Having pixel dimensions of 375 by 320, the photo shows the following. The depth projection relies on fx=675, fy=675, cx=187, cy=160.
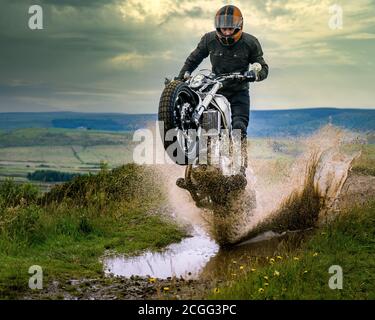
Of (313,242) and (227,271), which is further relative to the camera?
(313,242)

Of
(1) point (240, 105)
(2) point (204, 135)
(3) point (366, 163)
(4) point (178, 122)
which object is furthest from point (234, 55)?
(3) point (366, 163)

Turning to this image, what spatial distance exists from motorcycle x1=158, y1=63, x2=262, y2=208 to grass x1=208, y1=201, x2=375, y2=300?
1783mm

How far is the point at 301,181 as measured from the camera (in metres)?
14.0

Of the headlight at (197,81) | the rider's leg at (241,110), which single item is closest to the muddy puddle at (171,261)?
the rider's leg at (241,110)

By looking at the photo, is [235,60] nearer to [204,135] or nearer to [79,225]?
[204,135]

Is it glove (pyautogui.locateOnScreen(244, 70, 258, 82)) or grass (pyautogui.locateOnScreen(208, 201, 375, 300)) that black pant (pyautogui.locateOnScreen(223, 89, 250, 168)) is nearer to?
glove (pyautogui.locateOnScreen(244, 70, 258, 82))

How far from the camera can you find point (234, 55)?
40.4 feet

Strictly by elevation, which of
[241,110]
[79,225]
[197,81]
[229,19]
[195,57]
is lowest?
[79,225]

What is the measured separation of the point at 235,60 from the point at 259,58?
465mm

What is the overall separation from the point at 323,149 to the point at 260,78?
338 centimetres
